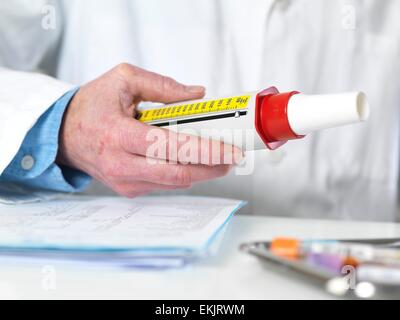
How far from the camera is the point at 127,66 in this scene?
439 millimetres

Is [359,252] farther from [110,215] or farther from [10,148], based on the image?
[10,148]

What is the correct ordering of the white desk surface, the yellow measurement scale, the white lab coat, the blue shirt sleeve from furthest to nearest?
the white lab coat, the blue shirt sleeve, the yellow measurement scale, the white desk surface

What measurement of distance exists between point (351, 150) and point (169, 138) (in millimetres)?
294

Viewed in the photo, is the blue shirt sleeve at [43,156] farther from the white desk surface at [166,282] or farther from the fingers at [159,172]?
the white desk surface at [166,282]

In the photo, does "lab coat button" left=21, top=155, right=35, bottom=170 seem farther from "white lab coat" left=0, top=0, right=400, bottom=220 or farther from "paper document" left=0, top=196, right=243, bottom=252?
"white lab coat" left=0, top=0, right=400, bottom=220

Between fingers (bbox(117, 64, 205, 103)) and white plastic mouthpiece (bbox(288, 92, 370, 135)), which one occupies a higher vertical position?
fingers (bbox(117, 64, 205, 103))

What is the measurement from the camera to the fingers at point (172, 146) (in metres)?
0.37

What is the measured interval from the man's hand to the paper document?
0.09 ft

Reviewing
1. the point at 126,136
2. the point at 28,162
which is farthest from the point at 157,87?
the point at 28,162

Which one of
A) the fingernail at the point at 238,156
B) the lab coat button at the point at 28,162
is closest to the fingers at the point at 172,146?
the fingernail at the point at 238,156

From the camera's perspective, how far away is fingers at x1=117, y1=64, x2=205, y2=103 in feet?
1.42

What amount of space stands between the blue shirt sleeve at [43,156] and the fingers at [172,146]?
0.10 meters

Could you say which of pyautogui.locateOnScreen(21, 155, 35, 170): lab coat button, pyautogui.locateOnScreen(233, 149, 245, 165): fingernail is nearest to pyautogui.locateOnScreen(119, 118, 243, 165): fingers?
pyautogui.locateOnScreen(233, 149, 245, 165): fingernail

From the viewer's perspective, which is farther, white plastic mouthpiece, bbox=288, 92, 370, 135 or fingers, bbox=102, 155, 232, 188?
→ fingers, bbox=102, 155, 232, 188
